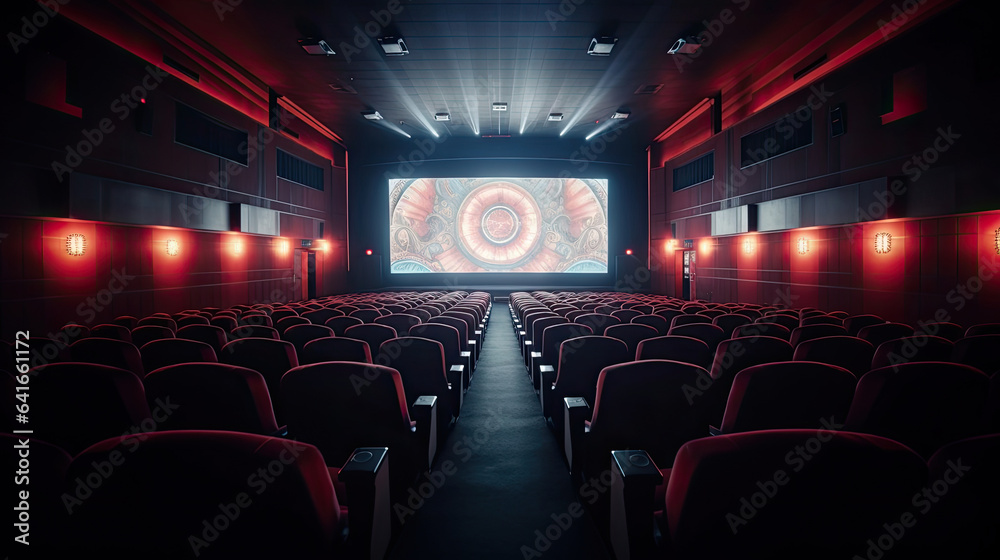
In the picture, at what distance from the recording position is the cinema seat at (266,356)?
2.87m

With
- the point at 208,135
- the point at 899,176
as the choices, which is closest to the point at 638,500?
the point at 899,176

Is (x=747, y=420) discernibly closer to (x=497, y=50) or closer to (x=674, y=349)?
(x=674, y=349)

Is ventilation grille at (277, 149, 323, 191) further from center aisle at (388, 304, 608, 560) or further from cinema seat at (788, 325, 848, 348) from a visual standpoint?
cinema seat at (788, 325, 848, 348)

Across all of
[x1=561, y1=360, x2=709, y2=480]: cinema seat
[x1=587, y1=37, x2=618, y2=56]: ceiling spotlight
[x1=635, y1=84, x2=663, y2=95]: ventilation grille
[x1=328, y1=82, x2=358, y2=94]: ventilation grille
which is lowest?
[x1=561, y1=360, x2=709, y2=480]: cinema seat

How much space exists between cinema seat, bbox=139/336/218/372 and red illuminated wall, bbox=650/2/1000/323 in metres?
9.58

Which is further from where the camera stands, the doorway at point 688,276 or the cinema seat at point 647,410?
the doorway at point 688,276

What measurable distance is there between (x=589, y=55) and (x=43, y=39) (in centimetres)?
927

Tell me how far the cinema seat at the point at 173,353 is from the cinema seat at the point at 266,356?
129 millimetres

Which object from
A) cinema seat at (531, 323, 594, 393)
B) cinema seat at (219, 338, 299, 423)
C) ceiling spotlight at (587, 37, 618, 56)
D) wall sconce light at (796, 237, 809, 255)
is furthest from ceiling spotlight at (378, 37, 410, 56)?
wall sconce light at (796, 237, 809, 255)

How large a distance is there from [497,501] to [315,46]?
918cm

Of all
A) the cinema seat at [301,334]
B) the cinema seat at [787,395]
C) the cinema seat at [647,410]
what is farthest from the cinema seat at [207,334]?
the cinema seat at [787,395]

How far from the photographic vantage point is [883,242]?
7980 millimetres

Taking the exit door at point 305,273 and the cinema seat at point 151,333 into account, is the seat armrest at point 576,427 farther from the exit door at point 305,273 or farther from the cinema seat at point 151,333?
the exit door at point 305,273

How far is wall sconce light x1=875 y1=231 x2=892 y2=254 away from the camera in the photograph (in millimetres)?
7879
